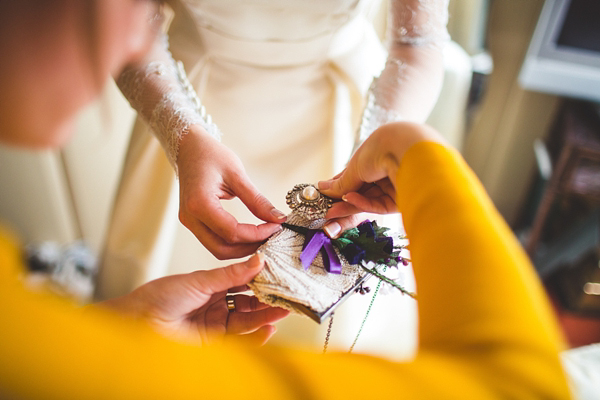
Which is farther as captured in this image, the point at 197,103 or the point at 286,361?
the point at 197,103

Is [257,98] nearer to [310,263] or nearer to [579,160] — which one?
[310,263]

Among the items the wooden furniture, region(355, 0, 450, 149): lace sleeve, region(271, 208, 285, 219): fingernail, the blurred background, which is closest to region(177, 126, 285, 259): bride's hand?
region(271, 208, 285, 219): fingernail

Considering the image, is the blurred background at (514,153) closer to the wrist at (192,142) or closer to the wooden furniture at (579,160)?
the wooden furniture at (579,160)

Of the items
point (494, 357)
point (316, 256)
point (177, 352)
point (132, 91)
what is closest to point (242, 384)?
point (177, 352)

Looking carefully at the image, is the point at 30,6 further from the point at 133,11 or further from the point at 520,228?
the point at 520,228

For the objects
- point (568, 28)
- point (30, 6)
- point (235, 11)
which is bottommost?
point (30, 6)

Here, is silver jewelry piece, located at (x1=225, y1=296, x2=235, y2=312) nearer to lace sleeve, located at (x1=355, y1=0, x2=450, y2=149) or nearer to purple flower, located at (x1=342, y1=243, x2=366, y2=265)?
purple flower, located at (x1=342, y1=243, x2=366, y2=265)

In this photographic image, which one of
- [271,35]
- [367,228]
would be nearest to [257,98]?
[271,35]
